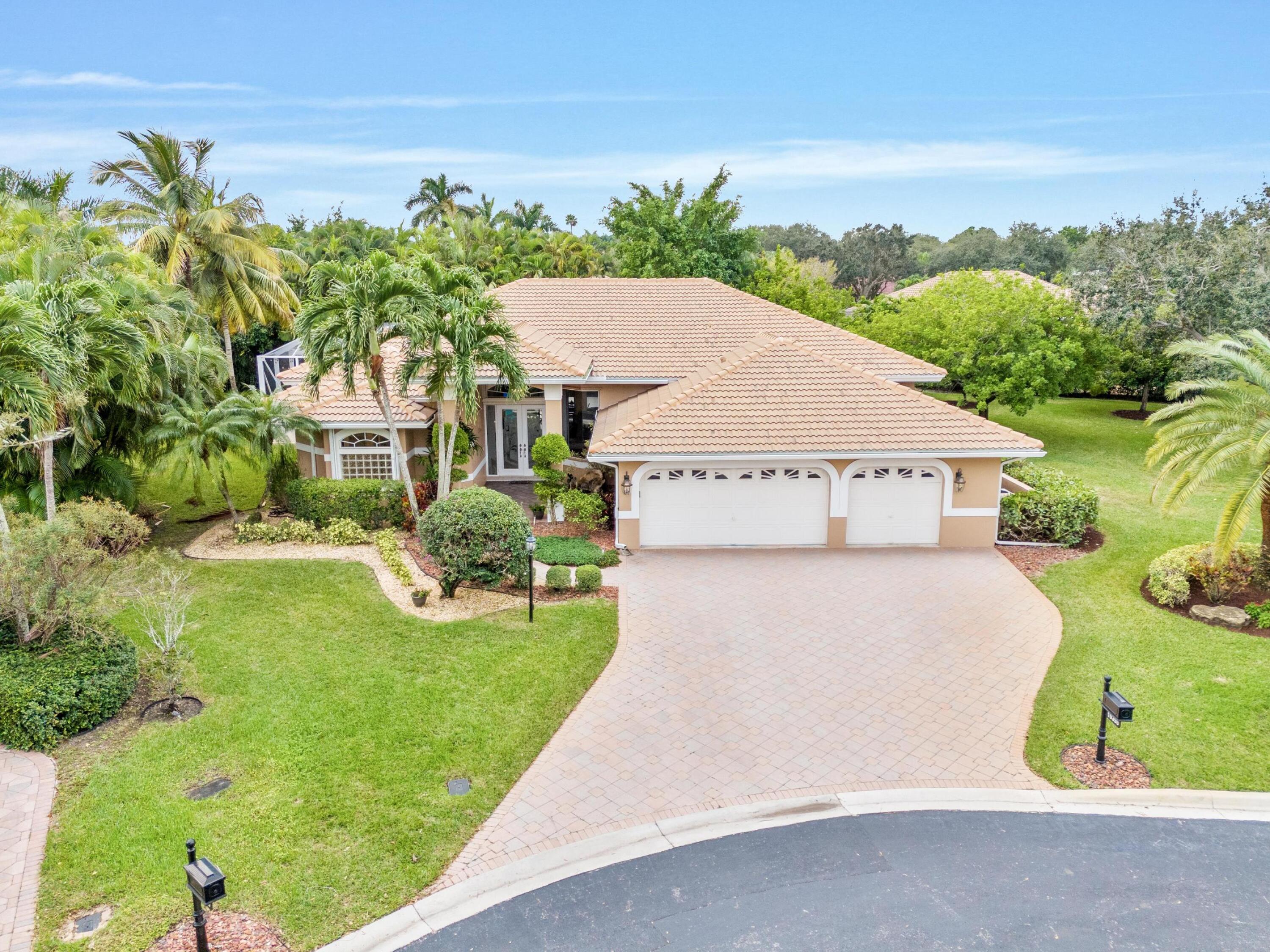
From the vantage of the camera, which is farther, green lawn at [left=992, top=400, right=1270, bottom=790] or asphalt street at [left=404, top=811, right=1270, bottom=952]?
green lawn at [left=992, top=400, right=1270, bottom=790]

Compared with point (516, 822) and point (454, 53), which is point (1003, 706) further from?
point (454, 53)

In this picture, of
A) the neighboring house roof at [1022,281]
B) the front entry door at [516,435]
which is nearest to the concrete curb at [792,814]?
the front entry door at [516,435]

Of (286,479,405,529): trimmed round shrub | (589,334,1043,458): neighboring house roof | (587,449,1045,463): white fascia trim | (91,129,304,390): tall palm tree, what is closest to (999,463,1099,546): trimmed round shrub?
(589,334,1043,458): neighboring house roof

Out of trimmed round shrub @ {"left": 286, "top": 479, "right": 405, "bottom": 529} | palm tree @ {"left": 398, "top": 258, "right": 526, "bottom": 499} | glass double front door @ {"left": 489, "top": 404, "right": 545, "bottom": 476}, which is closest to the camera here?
palm tree @ {"left": 398, "top": 258, "right": 526, "bottom": 499}

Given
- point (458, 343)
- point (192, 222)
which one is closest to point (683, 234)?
point (192, 222)

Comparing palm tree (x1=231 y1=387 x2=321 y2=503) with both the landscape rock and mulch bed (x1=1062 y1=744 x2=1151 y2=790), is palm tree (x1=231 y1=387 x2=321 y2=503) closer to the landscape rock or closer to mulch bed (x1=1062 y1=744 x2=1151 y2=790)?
mulch bed (x1=1062 y1=744 x2=1151 y2=790)

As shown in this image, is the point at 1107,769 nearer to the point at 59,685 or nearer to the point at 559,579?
the point at 559,579

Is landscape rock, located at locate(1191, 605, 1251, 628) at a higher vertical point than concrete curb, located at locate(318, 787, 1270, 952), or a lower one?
higher
